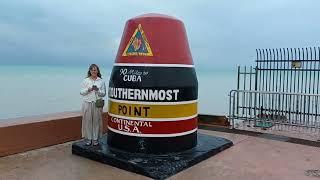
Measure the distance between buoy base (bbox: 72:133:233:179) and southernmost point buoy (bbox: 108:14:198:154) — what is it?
19 cm

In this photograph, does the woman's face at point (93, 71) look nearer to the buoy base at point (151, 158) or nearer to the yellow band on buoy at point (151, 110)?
the yellow band on buoy at point (151, 110)

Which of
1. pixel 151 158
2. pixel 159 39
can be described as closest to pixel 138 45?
pixel 159 39

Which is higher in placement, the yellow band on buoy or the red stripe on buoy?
the red stripe on buoy

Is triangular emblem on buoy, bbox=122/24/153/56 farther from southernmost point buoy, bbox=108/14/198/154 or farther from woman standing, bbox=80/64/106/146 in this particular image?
woman standing, bbox=80/64/106/146

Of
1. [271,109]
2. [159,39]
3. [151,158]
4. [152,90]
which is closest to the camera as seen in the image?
[151,158]

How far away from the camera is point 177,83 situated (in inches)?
248

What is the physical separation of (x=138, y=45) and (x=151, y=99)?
0.96 metres

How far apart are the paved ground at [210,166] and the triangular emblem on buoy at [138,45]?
192 centimetres

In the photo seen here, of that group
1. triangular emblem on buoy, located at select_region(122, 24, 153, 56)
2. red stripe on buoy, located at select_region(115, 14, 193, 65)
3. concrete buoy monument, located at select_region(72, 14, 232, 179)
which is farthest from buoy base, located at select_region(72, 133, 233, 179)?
triangular emblem on buoy, located at select_region(122, 24, 153, 56)

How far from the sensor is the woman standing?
256 inches

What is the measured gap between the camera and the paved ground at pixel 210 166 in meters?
5.50

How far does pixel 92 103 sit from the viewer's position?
6539 millimetres

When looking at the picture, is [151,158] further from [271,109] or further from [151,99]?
[271,109]

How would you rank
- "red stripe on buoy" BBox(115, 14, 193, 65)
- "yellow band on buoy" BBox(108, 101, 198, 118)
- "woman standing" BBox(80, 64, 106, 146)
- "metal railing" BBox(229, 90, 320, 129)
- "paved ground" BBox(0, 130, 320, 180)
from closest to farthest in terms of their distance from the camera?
"paved ground" BBox(0, 130, 320, 180), "yellow band on buoy" BBox(108, 101, 198, 118), "red stripe on buoy" BBox(115, 14, 193, 65), "woman standing" BBox(80, 64, 106, 146), "metal railing" BBox(229, 90, 320, 129)
